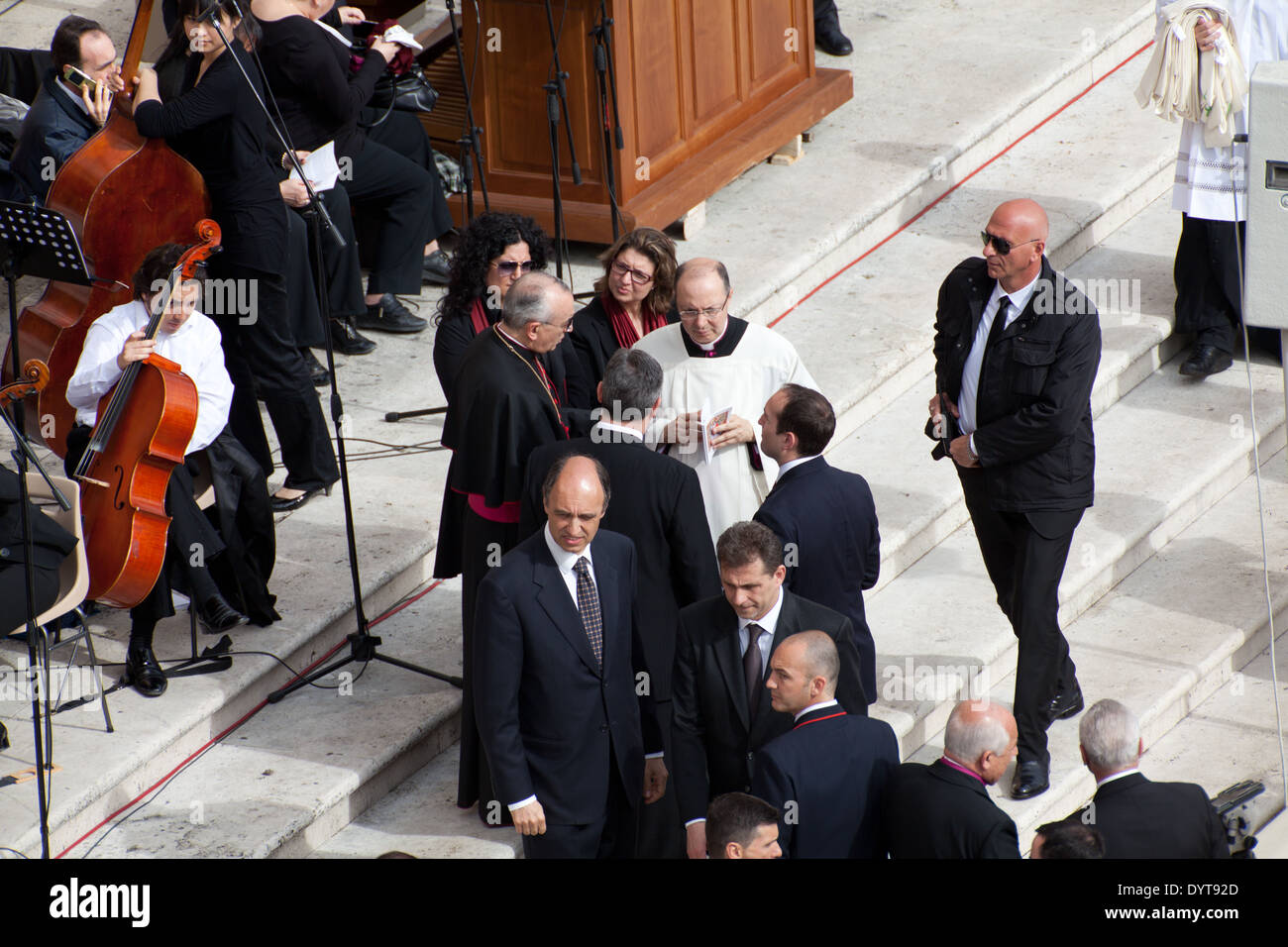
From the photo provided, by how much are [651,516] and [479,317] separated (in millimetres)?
1189

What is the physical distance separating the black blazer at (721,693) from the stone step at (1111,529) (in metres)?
1.42

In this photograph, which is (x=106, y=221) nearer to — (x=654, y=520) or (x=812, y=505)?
(x=654, y=520)

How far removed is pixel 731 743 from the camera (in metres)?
5.61

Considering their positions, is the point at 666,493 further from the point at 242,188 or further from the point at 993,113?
the point at 993,113

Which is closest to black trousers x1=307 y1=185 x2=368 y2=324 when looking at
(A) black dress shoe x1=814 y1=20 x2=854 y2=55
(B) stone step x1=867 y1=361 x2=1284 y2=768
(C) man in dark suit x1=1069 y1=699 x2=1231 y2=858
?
(B) stone step x1=867 y1=361 x2=1284 y2=768

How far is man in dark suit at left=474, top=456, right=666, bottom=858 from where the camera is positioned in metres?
5.49

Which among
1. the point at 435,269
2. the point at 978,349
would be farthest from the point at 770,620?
the point at 435,269

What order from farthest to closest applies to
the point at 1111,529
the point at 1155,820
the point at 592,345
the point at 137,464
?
the point at 1111,529 → the point at 592,345 → the point at 137,464 → the point at 1155,820

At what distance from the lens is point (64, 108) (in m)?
7.62

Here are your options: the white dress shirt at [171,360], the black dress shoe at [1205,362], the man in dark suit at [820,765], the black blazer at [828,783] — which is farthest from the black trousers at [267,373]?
the black dress shoe at [1205,362]

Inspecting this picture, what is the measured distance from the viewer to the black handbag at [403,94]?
28.7 ft

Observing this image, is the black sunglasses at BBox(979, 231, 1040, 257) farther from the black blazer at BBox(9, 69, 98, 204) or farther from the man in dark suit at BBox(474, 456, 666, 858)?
the black blazer at BBox(9, 69, 98, 204)

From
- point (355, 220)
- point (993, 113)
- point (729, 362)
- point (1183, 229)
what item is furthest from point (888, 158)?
point (729, 362)

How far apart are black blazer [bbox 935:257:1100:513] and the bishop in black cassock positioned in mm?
1468
